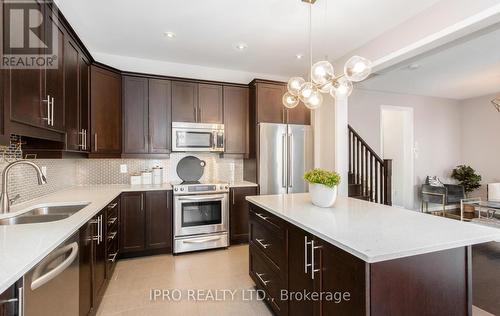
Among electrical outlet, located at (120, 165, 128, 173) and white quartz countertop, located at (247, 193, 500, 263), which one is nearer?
white quartz countertop, located at (247, 193, 500, 263)

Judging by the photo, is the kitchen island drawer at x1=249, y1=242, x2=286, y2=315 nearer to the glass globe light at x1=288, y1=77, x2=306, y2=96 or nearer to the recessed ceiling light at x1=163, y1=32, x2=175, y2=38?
the glass globe light at x1=288, y1=77, x2=306, y2=96

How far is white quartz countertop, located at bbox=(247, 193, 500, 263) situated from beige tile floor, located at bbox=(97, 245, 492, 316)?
1.02 meters

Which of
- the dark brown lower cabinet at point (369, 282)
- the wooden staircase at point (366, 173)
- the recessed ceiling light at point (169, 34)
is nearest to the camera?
the dark brown lower cabinet at point (369, 282)

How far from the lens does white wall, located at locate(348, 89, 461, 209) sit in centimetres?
526

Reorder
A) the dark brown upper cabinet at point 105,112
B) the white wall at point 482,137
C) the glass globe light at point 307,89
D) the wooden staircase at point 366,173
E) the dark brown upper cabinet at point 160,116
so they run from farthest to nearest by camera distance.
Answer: the white wall at point 482,137
the wooden staircase at point 366,173
the dark brown upper cabinet at point 160,116
the dark brown upper cabinet at point 105,112
the glass globe light at point 307,89

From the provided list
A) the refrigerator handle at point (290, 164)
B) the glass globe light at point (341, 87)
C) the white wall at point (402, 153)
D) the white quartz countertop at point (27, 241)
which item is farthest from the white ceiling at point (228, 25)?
the white wall at point (402, 153)

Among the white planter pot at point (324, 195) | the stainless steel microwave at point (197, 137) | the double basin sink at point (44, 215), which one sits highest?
the stainless steel microwave at point (197, 137)

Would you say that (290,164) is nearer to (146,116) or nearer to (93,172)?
(146,116)

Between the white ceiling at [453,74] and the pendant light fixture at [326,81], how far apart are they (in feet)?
4.52

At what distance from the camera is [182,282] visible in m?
2.57

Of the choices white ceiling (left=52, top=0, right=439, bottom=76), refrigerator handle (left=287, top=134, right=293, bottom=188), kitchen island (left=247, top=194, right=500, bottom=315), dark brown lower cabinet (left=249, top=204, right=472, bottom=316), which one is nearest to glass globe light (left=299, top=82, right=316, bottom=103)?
white ceiling (left=52, top=0, right=439, bottom=76)

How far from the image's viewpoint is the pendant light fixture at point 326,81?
1.79 m

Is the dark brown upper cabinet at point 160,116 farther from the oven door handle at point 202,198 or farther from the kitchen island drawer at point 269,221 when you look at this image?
the kitchen island drawer at point 269,221

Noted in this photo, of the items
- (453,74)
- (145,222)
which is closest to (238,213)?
(145,222)
